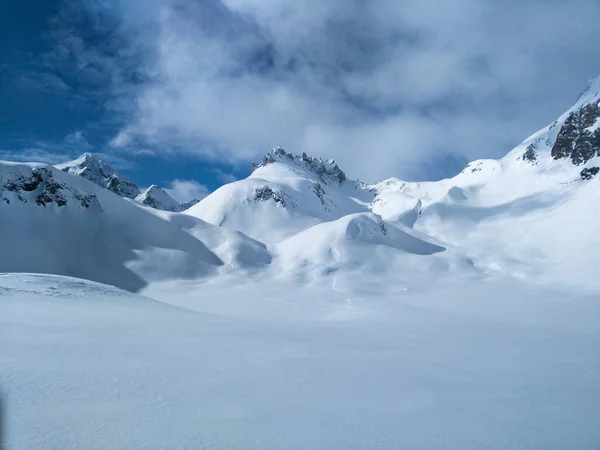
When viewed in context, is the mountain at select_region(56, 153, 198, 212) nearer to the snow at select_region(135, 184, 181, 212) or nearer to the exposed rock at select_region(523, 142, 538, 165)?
the snow at select_region(135, 184, 181, 212)

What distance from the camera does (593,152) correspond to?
70000 mm

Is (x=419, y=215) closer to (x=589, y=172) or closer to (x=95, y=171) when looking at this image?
(x=589, y=172)

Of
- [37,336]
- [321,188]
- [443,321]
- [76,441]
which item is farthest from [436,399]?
[321,188]

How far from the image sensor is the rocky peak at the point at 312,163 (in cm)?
11175

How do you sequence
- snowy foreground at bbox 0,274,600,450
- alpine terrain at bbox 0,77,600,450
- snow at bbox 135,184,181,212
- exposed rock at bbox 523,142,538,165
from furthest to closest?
snow at bbox 135,184,181,212
exposed rock at bbox 523,142,538,165
alpine terrain at bbox 0,77,600,450
snowy foreground at bbox 0,274,600,450

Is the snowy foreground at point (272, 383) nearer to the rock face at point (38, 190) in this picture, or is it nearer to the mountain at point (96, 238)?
the mountain at point (96, 238)

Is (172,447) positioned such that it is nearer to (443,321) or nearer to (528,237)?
(443,321)

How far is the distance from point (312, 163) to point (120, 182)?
7056 cm

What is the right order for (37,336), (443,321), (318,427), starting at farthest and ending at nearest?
(443,321), (37,336), (318,427)

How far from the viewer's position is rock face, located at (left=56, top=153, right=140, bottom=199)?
5520 inches

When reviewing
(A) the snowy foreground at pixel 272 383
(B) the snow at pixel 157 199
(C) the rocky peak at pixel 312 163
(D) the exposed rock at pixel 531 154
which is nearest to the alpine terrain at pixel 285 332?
(A) the snowy foreground at pixel 272 383

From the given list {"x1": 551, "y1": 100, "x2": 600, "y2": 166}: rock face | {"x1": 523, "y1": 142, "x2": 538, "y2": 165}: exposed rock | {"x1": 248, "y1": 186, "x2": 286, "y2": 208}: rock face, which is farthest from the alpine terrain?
{"x1": 523, "y1": 142, "x2": 538, "y2": 165}: exposed rock

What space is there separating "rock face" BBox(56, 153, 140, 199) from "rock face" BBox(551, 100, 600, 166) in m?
135

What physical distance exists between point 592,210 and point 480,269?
2355 cm
